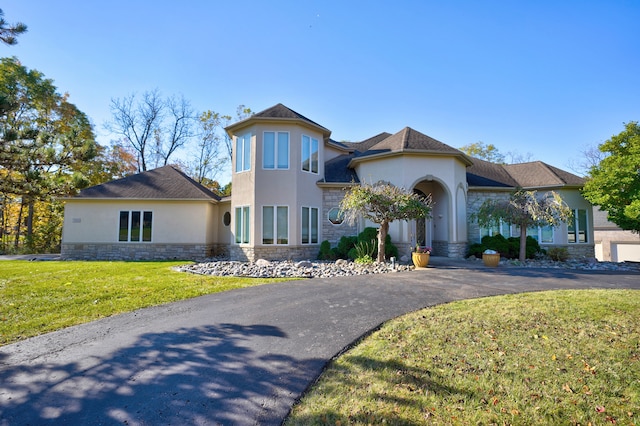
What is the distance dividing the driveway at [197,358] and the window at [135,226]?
11.4 metres

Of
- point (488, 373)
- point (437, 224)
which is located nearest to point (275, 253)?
point (437, 224)

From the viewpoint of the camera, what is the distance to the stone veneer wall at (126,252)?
16.0 m

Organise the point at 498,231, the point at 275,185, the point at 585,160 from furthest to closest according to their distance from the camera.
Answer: the point at 585,160
the point at 498,231
the point at 275,185

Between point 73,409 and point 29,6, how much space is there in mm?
8749

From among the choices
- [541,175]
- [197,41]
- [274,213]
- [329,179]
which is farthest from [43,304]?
[541,175]

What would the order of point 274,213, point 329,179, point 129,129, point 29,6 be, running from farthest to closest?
point 129,129 < point 329,179 < point 274,213 < point 29,6

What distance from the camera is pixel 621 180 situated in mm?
12188

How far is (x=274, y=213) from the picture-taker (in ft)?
Result: 46.2

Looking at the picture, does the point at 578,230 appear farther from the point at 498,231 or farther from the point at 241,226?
the point at 241,226

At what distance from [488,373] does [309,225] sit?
11.5 meters

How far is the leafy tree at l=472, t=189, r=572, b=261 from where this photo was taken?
11938mm

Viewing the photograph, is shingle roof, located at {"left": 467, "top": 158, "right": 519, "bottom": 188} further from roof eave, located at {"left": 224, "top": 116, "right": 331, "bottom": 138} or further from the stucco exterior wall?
roof eave, located at {"left": 224, "top": 116, "right": 331, "bottom": 138}

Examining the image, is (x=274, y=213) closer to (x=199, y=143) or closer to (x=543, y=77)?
(x=543, y=77)

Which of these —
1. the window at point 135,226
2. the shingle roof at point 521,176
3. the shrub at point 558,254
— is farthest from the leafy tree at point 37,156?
the shrub at point 558,254
